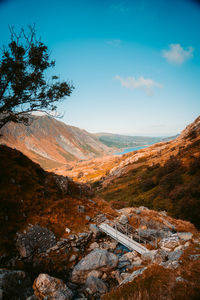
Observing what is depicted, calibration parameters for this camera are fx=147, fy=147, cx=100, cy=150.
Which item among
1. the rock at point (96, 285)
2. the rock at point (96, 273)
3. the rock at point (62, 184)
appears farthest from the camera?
the rock at point (62, 184)

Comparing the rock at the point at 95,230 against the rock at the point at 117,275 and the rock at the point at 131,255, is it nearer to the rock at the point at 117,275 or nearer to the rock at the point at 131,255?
the rock at the point at 131,255

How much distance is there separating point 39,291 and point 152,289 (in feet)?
20.7

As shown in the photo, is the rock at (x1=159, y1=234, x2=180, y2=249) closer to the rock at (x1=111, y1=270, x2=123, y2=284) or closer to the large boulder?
the rock at (x1=111, y1=270, x2=123, y2=284)

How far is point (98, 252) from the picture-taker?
11562 millimetres

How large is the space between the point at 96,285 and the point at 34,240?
6.04 metres

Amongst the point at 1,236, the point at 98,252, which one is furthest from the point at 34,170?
the point at 98,252

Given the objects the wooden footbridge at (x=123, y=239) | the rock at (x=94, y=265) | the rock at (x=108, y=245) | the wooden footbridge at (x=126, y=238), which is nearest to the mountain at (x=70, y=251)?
the rock at (x=94, y=265)

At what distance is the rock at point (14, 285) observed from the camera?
781 cm

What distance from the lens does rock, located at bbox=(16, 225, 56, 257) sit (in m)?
11.4

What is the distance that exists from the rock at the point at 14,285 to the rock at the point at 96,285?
11.4 ft

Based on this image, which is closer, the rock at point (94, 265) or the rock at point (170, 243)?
the rock at point (94, 265)

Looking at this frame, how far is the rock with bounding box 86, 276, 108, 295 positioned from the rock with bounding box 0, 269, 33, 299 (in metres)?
3.48

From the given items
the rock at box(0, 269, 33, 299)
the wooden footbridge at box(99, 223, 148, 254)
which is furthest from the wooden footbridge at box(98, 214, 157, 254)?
the rock at box(0, 269, 33, 299)

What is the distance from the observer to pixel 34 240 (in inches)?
480
